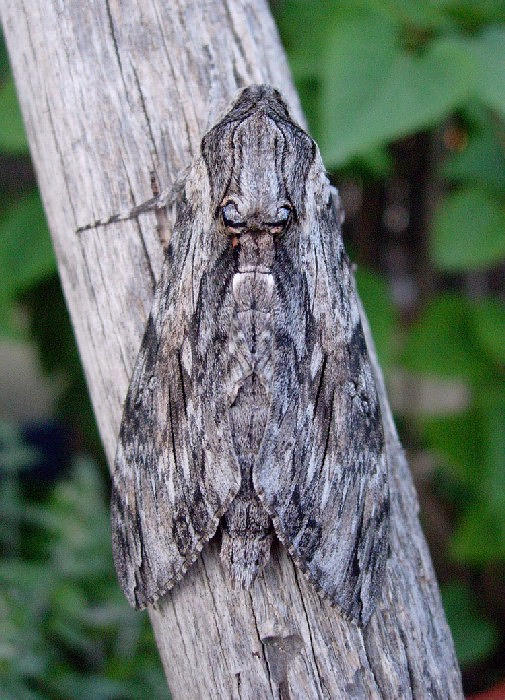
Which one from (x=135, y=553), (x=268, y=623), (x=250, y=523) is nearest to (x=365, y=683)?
→ (x=268, y=623)

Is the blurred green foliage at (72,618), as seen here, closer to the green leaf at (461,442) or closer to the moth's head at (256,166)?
the green leaf at (461,442)

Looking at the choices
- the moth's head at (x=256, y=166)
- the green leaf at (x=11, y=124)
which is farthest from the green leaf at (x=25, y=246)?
the moth's head at (x=256, y=166)

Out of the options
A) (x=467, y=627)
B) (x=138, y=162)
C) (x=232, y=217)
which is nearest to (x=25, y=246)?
(x=138, y=162)

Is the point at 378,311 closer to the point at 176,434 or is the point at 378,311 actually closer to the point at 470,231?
the point at 470,231

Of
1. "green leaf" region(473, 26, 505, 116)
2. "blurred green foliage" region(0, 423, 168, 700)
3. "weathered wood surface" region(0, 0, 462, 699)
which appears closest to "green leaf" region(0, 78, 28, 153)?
→ "weathered wood surface" region(0, 0, 462, 699)

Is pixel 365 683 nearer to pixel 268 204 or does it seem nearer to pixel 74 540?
pixel 268 204

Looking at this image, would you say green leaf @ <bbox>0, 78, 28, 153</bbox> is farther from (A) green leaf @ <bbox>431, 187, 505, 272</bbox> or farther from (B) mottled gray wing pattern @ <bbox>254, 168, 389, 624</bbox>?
(A) green leaf @ <bbox>431, 187, 505, 272</bbox>
